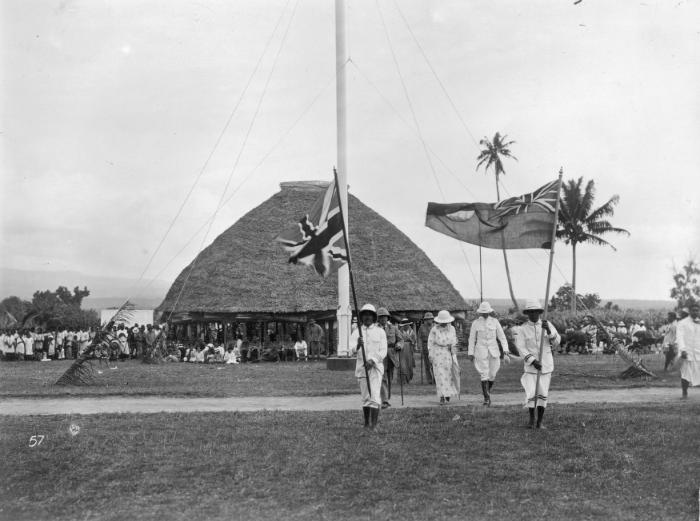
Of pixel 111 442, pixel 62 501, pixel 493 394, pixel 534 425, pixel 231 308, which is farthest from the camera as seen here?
pixel 231 308

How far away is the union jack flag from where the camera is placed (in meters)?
11.7

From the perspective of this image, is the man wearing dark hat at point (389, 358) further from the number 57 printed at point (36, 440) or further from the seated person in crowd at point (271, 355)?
the seated person in crowd at point (271, 355)

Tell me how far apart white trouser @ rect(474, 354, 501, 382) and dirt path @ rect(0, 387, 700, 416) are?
0.46 m

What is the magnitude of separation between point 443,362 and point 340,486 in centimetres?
573

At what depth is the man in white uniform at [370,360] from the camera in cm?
1016

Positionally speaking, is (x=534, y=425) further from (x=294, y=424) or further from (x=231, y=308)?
(x=231, y=308)

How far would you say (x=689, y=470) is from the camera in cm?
815

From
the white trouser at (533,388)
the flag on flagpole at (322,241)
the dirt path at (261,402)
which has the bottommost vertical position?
the dirt path at (261,402)

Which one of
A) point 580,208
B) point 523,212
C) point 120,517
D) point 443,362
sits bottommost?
point 120,517

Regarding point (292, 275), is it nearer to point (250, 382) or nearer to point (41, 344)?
point (41, 344)

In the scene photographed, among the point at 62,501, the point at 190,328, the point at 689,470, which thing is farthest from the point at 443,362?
the point at 190,328

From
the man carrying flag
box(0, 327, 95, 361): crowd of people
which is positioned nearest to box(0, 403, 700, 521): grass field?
the man carrying flag

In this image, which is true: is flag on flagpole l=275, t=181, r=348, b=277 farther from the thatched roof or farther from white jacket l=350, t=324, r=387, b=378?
the thatched roof

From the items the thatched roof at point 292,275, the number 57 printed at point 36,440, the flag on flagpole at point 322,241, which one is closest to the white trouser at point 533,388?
the flag on flagpole at point 322,241
